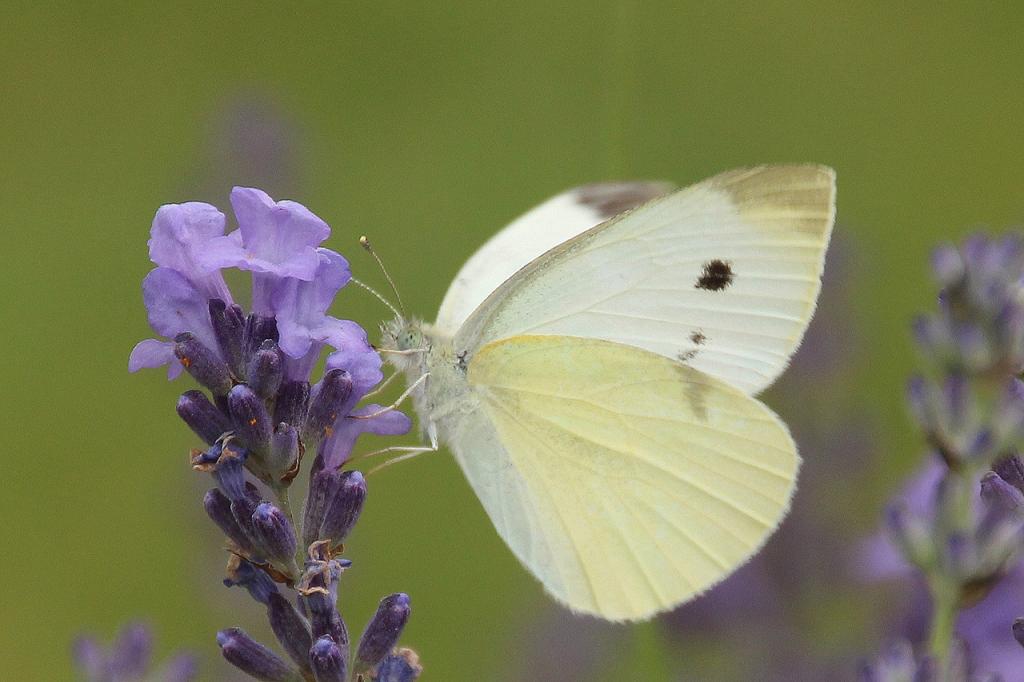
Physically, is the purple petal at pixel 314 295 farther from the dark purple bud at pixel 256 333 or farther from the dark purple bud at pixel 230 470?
the dark purple bud at pixel 230 470

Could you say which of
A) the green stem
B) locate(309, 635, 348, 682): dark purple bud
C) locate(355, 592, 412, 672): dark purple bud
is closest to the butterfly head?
locate(355, 592, 412, 672): dark purple bud

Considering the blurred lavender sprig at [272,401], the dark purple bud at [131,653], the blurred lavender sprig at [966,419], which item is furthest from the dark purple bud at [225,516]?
the blurred lavender sprig at [966,419]

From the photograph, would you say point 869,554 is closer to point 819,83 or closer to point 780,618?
point 780,618

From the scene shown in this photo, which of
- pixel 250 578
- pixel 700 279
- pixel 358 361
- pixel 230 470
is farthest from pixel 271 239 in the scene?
pixel 700 279

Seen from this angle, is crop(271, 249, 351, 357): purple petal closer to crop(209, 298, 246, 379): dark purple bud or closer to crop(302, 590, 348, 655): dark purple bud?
crop(209, 298, 246, 379): dark purple bud

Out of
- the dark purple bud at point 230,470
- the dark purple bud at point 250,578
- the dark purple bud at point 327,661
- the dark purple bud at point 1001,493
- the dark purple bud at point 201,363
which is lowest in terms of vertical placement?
the dark purple bud at point 1001,493

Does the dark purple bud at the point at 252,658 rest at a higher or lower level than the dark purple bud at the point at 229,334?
lower
